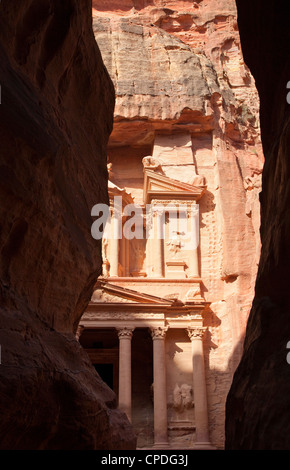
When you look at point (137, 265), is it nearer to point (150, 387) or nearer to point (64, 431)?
point (150, 387)

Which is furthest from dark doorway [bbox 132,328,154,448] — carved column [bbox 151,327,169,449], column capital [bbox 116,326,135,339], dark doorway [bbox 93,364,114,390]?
column capital [bbox 116,326,135,339]

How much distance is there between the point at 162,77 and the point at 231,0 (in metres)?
6.65

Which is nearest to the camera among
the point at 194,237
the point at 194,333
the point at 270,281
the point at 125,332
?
the point at 270,281

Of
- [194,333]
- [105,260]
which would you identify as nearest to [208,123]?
[105,260]

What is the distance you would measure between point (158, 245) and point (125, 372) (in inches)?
206

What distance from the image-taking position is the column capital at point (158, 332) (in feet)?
62.4

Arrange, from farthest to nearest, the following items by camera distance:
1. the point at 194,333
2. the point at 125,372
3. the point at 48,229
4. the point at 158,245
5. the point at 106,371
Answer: the point at 158,245
the point at 106,371
the point at 194,333
the point at 125,372
the point at 48,229

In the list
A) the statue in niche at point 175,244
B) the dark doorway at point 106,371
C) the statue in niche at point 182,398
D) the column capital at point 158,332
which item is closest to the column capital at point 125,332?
the column capital at point 158,332

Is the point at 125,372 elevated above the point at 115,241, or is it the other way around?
the point at 115,241

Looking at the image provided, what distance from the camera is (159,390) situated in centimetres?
1823

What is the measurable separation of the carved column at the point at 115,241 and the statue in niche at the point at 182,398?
192 inches

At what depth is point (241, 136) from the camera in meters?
24.0

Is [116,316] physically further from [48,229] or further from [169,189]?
[48,229]
